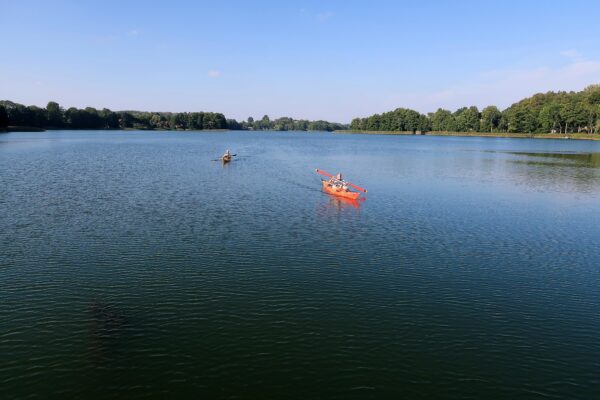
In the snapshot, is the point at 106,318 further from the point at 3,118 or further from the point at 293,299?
the point at 3,118

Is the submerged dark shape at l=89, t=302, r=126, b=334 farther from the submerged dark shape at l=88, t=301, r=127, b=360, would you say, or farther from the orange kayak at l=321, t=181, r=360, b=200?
the orange kayak at l=321, t=181, r=360, b=200

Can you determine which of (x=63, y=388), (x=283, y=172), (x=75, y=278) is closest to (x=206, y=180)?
(x=283, y=172)

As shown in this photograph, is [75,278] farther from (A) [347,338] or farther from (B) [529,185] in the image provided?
(B) [529,185]

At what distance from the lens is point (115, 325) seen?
19250 millimetres

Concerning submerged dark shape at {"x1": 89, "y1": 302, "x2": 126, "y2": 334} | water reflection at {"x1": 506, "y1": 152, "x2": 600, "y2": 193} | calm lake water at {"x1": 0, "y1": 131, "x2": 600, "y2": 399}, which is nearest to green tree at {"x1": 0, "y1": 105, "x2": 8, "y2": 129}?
calm lake water at {"x1": 0, "y1": 131, "x2": 600, "y2": 399}

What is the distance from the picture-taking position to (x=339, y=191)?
51.3 m

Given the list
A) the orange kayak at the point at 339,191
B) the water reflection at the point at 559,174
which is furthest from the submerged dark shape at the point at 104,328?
the water reflection at the point at 559,174

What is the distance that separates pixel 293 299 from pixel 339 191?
3006 cm

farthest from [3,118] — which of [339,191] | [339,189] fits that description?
[339,191]

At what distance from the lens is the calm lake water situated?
1600 centimetres

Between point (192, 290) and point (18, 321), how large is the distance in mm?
8112

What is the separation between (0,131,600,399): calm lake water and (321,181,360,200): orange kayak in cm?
370

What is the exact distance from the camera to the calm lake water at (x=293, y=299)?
1600 centimetres

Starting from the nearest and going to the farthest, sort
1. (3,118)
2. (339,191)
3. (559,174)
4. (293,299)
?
(293,299)
(339,191)
(559,174)
(3,118)
